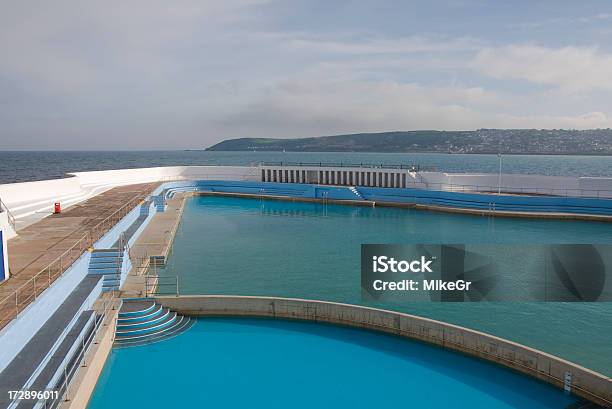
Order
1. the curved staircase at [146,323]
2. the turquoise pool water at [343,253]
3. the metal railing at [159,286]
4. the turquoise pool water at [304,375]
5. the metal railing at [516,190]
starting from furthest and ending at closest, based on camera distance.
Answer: the metal railing at [516,190]
the metal railing at [159,286]
the turquoise pool water at [343,253]
the curved staircase at [146,323]
the turquoise pool water at [304,375]

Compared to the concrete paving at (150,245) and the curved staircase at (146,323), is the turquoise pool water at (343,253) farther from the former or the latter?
the curved staircase at (146,323)

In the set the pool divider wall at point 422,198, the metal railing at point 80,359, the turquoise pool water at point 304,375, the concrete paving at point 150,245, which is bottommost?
the turquoise pool water at point 304,375

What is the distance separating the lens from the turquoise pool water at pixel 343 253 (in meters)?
13.2

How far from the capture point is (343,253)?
2230 cm

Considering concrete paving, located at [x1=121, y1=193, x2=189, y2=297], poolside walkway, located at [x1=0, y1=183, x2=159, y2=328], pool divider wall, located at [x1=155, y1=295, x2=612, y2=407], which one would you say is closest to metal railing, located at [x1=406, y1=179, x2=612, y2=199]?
concrete paving, located at [x1=121, y1=193, x2=189, y2=297]

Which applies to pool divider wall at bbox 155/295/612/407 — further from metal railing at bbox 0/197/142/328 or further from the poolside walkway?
the poolside walkway

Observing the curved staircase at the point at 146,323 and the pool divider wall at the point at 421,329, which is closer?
the pool divider wall at the point at 421,329

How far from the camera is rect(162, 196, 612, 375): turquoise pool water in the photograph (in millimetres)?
13172

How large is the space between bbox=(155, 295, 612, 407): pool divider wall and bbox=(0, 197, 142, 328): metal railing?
2.97 meters

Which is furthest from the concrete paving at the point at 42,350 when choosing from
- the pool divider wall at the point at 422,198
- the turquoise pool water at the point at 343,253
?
the pool divider wall at the point at 422,198

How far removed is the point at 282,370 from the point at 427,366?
336 cm

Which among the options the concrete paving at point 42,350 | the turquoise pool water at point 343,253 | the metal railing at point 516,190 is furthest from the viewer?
the metal railing at point 516,190

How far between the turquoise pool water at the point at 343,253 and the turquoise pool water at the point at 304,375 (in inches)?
98.9

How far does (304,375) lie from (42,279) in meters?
7.57
